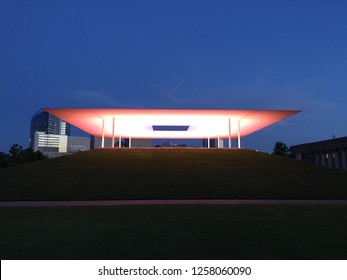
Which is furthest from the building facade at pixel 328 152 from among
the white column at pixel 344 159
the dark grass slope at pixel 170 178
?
the dark grass slope at pixel 170 178

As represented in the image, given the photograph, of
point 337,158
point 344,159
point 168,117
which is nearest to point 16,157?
point 168,117

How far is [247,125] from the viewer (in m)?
31.4

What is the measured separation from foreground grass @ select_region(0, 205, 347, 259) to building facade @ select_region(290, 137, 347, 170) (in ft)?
213

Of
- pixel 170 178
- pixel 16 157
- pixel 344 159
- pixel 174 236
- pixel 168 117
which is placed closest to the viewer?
pixel 174 236

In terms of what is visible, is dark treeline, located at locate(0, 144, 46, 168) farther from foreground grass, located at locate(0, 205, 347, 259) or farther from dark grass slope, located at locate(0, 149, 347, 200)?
foreground grass, located at locate(0, 205, 347, 259)

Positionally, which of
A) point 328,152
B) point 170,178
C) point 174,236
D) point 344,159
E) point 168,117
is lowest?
point 174,236

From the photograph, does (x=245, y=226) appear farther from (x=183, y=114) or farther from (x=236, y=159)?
(x=183, y=114)

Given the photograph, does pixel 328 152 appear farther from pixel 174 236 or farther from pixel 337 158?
pixel 174 236

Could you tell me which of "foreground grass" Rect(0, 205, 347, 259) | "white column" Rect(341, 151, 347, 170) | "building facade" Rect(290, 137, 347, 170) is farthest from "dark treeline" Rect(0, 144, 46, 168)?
"white column" Rect(341, 151, 347, 170)

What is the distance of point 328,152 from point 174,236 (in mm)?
74649

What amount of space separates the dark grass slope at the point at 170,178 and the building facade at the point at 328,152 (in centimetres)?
5125

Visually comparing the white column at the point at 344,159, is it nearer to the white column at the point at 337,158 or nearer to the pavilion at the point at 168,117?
the white column at the point at 337,158

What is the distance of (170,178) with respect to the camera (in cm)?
1827

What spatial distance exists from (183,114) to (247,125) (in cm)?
1010
